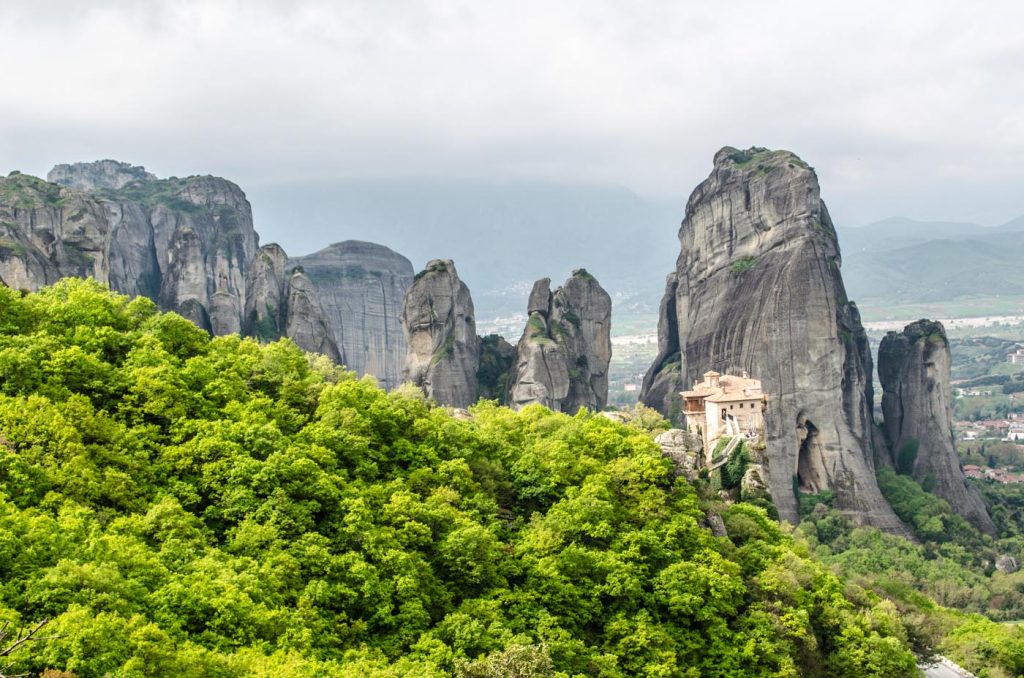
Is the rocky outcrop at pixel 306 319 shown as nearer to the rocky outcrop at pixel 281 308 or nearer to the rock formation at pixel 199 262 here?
the rocky outcrop at pixel 281 308

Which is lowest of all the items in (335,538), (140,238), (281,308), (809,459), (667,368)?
(809,459)

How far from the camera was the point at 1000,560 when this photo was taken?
7850cm

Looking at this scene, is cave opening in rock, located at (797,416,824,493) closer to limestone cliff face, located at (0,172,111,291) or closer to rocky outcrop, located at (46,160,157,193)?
limestone cliff face, located at (0,172,111,291)

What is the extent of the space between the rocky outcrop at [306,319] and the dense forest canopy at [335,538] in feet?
175

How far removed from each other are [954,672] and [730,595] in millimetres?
15298

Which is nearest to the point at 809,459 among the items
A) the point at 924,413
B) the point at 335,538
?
the point at 924,413

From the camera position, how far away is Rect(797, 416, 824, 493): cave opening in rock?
84.6 m

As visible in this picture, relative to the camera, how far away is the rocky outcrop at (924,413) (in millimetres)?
90938

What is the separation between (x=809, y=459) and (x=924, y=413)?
15.0 m

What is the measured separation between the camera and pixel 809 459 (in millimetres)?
Result: 85188

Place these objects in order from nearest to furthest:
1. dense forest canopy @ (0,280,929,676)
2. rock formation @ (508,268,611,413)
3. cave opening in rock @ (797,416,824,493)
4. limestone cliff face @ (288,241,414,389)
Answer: dense forest canopy @ (0,280,929,676) < cave opening in rock @ (797,416,824,493) < rock formation @ (508,268,611,413) < limestone cliff face @ (288,241,414,389)

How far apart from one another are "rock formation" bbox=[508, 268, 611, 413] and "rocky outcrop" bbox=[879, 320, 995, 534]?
24.5 meters

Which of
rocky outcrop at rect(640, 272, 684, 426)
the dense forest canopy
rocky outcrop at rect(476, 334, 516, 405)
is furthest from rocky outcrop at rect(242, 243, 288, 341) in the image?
the dense forest canopy

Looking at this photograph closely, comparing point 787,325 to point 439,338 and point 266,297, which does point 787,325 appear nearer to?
point 439,338
